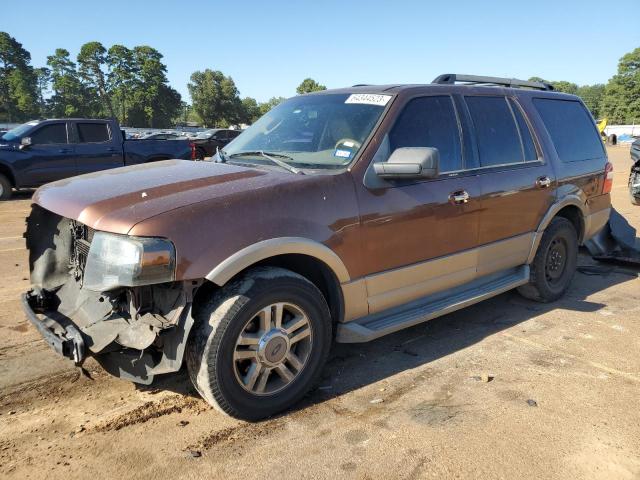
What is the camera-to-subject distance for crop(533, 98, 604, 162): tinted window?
4934mm

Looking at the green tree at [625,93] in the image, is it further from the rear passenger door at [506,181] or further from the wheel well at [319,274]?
the wheel well at [319,274]

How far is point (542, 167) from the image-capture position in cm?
464

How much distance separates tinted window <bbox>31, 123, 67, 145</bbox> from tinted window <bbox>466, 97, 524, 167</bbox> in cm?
1092

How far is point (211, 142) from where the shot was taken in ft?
67.4

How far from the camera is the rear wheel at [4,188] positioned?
11805 mm

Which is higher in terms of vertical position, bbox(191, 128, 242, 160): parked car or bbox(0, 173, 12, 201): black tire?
bbox(191, 128, 242, 160): parked car

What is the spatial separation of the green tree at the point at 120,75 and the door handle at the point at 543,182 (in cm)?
8216

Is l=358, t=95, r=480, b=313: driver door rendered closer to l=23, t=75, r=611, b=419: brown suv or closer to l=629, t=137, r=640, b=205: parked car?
l=23, t=75, r=611, b=419: brown suv

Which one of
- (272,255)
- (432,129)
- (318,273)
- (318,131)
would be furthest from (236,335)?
(432,129)

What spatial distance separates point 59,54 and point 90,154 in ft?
279

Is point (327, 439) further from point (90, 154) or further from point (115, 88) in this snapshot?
point (115, 88)

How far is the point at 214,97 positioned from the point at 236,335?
75.5 metres

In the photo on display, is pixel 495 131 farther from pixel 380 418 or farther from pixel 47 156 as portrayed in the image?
pixel 47 156

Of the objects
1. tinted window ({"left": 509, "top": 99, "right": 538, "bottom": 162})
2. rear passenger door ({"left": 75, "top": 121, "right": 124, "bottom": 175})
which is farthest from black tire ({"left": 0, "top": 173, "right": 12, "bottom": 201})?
tinted window ({"left": 509, "top": 99, "right": 538, "bottom": 162})
